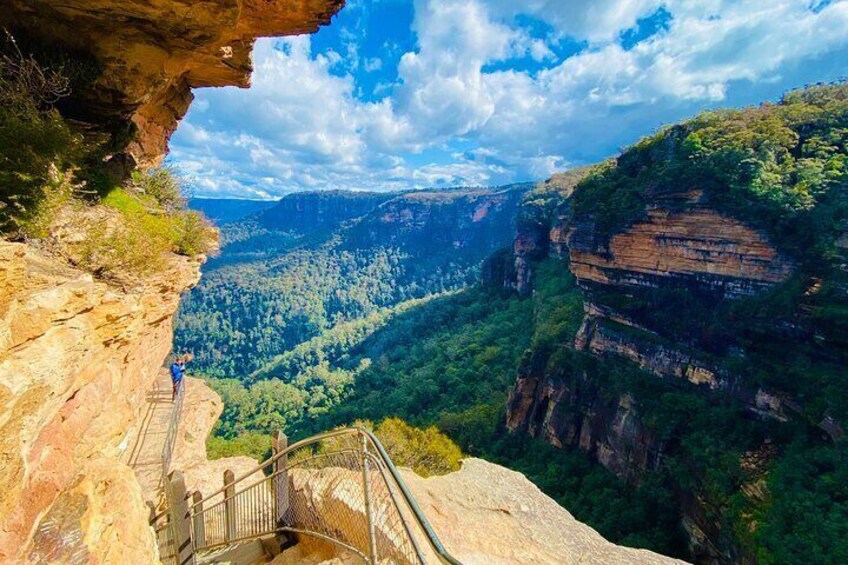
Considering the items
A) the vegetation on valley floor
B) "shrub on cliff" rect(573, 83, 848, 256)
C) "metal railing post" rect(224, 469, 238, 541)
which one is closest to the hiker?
"metal railing post" rect(224, 469, 238, 541)

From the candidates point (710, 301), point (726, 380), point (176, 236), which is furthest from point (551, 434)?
point (176, 236)

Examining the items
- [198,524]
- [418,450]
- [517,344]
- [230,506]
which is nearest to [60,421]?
[230,506]

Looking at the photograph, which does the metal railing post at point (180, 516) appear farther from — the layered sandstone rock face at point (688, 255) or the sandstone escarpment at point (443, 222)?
the sandstone escarpment at point (443, 222)

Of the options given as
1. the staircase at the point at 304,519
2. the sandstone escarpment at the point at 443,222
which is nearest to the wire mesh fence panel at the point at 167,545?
the staircase at the point at 304,519

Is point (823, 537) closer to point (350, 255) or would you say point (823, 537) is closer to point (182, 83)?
point (182, 83)

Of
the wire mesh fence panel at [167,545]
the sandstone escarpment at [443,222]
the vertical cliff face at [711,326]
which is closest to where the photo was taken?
the wire mesh fence panel at [167,545]

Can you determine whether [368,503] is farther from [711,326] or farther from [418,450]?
[711,326]
